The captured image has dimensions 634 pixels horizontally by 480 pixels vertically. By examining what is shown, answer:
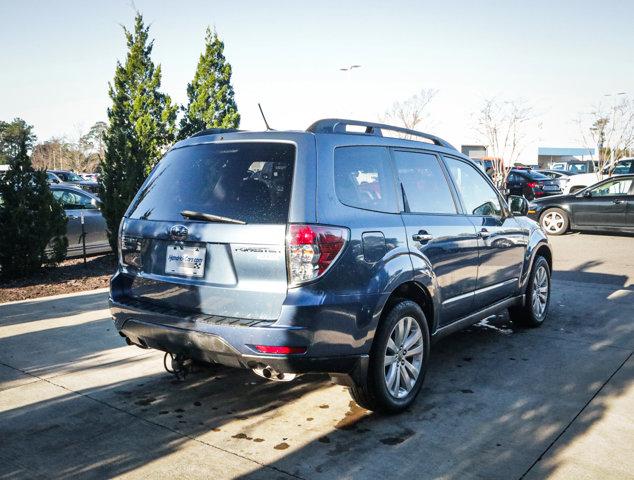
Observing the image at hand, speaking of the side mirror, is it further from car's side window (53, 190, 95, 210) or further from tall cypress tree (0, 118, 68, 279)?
car's side window (53, 190, 95, 210)

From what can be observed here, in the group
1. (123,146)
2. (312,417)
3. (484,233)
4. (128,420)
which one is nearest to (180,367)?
(128,420)

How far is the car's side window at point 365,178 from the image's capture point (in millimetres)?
3707

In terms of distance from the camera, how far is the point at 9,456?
3379 mm

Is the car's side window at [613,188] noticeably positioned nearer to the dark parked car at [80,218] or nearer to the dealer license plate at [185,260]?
the dark parked car at [80,218]

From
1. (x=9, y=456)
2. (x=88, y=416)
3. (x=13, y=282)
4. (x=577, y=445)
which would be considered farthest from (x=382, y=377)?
(x=13, y=282)

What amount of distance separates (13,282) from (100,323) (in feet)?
11.5

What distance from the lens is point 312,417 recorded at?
156 inches

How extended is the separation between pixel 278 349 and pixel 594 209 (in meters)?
13.9

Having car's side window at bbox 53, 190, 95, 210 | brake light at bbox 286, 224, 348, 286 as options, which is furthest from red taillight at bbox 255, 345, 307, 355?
car's side window at bbox 53, 190, 95, 210

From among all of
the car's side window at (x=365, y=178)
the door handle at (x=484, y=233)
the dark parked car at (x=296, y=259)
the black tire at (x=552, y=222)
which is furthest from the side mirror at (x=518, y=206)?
the black tire at (x=552, y=222)

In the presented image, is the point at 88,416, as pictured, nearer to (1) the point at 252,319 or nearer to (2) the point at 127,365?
(2) the point at 127,365

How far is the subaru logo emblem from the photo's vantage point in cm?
364

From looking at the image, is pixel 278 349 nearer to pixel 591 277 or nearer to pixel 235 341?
pixel 235 341

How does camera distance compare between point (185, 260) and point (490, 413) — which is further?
point (490, 413)
